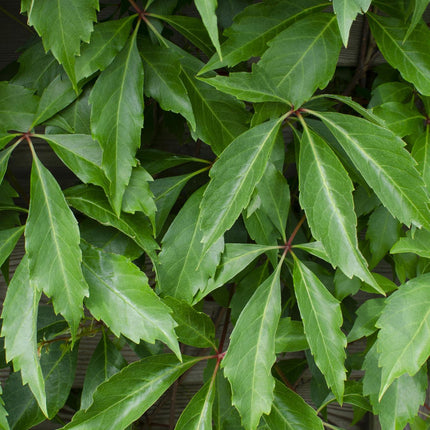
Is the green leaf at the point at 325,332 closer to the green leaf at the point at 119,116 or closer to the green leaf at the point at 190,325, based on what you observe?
the green leaf at the point at 190,325

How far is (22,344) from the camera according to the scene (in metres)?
0.67

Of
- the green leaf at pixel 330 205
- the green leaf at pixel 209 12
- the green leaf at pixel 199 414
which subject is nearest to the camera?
the green leaf at pixel 209 12

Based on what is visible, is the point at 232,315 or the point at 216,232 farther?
the point at 232,315

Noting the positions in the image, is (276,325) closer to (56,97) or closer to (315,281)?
(315,281)

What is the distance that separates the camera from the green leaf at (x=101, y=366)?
0.83 metres

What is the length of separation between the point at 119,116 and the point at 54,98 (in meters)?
0.10

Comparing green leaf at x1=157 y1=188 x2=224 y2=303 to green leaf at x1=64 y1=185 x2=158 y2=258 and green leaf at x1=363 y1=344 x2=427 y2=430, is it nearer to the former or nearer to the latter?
green leaf at x1=64 y1=185 x2=158 y2=258

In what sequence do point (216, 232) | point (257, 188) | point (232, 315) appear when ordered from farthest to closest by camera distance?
point (232, 315) < point (257, 188) < point (216, 232)

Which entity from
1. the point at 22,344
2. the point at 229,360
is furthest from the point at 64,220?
the point at 229,360

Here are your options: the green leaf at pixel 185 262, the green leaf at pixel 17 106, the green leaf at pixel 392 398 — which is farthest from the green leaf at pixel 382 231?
the green leaf at pixel 17 106

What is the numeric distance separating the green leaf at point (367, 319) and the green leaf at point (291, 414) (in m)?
0.12

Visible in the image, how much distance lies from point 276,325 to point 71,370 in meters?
0.34

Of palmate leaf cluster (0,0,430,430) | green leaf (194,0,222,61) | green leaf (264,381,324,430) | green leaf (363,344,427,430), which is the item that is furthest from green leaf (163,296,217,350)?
green leaf (194,0,222,61)

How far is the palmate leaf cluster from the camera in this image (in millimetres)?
652
